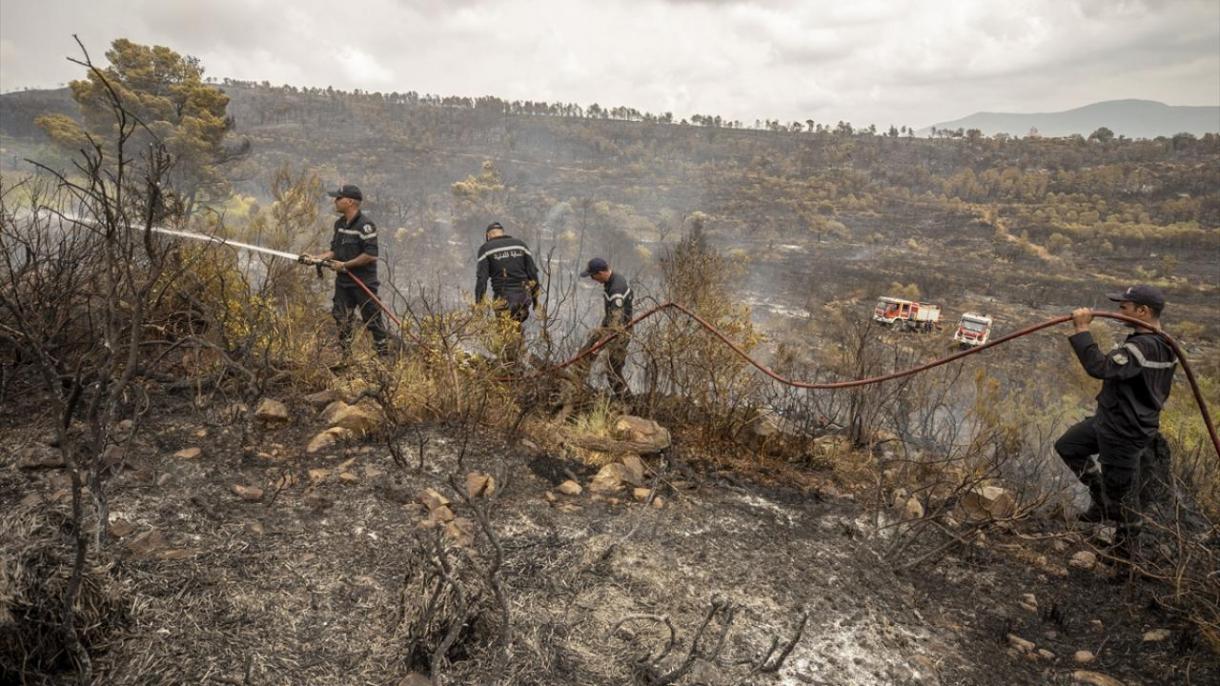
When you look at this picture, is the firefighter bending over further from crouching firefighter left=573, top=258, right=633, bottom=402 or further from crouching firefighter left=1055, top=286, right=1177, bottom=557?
crouching firefighter left=1055, top=286, right=1177, bottom=557

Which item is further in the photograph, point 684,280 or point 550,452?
point 684,280

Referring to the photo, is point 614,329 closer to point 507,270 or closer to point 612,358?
point 612,358

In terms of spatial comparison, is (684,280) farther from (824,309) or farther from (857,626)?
(824,309)

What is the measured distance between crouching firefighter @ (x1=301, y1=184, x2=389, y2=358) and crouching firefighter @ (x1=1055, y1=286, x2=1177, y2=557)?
4.81 meters

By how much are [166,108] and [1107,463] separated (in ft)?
62.9

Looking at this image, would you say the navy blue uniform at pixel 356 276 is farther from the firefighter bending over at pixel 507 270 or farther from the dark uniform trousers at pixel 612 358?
the dark uniform trousers at pixel 612 358

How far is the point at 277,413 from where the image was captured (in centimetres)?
361

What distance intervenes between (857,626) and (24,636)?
287cm

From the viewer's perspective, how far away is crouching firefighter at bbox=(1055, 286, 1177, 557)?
3129 millimetres

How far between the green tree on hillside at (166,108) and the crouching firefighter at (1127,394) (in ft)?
56.6

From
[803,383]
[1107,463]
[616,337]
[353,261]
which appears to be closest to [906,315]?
[803,383]

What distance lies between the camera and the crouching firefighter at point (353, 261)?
5.02 m

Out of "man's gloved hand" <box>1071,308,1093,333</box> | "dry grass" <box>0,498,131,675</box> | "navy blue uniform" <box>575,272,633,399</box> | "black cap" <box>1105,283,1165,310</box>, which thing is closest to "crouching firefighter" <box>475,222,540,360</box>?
"navy blue uniform" <box>575,272,633,399</box>

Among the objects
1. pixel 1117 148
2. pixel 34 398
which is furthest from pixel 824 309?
pixel 1117 148
